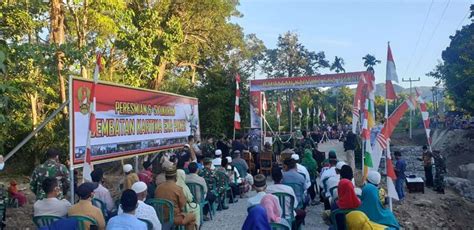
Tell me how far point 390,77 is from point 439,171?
8315 millimetres

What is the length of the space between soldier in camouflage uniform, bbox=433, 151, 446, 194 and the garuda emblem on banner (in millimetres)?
10793

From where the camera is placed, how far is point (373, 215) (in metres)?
4.80

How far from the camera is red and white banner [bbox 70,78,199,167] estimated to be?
765 cm

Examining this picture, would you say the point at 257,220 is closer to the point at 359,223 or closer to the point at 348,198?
the point at 359,223

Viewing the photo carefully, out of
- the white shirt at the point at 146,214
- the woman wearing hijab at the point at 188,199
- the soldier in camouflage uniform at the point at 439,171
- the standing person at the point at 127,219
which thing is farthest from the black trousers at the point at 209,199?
the soldier in camouflage uniform at the point at 439,171

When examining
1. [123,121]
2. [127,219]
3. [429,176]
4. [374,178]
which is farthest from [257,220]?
[429,176]

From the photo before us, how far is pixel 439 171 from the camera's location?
45.4 ft

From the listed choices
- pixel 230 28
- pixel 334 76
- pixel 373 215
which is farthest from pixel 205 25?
pixel 373 215

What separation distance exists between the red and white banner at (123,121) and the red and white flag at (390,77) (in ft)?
16.2

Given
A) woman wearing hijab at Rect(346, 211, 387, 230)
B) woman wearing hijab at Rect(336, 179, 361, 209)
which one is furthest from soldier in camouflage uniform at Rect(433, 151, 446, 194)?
woman wearing hijab at Rect(346, 211, 387, 230)

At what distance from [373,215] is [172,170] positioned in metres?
2.77

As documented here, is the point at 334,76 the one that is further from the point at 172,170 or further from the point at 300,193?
the point at 172,170

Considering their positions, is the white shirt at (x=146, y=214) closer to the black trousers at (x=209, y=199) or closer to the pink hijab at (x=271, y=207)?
the pink hijab at (x=271, y=207)

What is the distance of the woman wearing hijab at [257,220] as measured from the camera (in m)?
4.47
